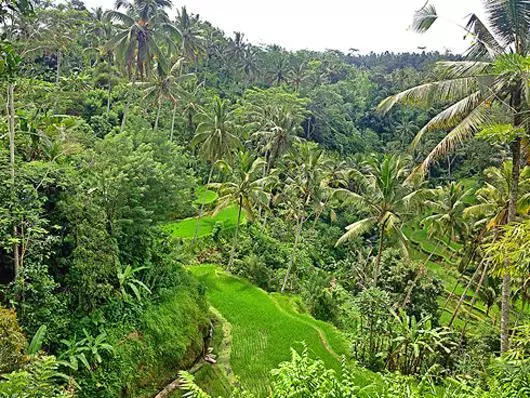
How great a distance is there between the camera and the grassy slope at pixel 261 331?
13.3 metres

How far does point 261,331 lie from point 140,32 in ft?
50.6

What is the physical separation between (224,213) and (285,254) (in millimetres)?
5737

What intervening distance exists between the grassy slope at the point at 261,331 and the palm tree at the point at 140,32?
10.2 metres

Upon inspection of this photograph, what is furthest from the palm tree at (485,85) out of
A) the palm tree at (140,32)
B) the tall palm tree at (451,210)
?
the palm tree at (140,32)

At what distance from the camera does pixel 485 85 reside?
8875 millimetres

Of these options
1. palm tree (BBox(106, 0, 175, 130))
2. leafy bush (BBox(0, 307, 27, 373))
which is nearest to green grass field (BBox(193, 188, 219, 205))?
palm tree (BBox(106, 0, 175, 130))

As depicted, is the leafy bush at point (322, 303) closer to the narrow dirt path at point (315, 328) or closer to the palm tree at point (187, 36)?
the narrow dirt path at point (315, 328)

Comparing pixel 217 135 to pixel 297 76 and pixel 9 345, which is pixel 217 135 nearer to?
pixel 9 345

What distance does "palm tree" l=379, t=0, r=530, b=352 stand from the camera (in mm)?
8984

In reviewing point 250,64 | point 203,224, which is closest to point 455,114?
point 203,224

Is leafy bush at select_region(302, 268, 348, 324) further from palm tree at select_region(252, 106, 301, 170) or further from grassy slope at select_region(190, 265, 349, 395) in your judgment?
palm tree at select_region(252, 106, 301, 170)

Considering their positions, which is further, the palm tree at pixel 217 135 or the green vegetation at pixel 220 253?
the palm tree at pixel 217 135

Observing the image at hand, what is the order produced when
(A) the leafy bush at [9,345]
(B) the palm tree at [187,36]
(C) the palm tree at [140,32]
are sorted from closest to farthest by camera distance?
(A) the leafy bush at [9,345]
(C) the palm tree at [140,32]
(B) the palm tree at [187,36]

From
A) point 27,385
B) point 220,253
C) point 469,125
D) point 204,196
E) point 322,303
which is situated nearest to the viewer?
point 27,385
